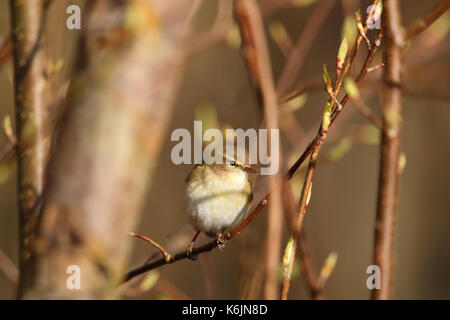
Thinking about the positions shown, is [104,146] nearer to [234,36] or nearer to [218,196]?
[234,36]

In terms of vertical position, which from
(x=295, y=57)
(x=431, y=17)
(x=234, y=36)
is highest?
(x=295, y=57)

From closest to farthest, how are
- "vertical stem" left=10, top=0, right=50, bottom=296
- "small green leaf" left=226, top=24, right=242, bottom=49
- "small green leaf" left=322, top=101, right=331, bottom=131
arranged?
"small green leaf" left=322, top=101, right=331, bottom=131
"vertical stem" left=10, top=0, right=50, bottom=296
"small green leaf" left=226, top=24, right=242, bottom=49

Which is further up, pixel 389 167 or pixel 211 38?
pixel 211 38

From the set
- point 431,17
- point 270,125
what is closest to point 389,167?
point 431,17

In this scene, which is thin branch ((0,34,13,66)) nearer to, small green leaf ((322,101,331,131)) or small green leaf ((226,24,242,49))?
small green leaf ((226,24,242,49))

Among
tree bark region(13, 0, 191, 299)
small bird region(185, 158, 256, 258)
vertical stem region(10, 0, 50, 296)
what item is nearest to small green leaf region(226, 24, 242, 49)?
small bird region(185, 158, 256, 258)

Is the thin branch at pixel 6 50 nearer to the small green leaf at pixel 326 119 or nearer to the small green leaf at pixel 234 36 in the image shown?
the small green leaf at pixel 234 36
